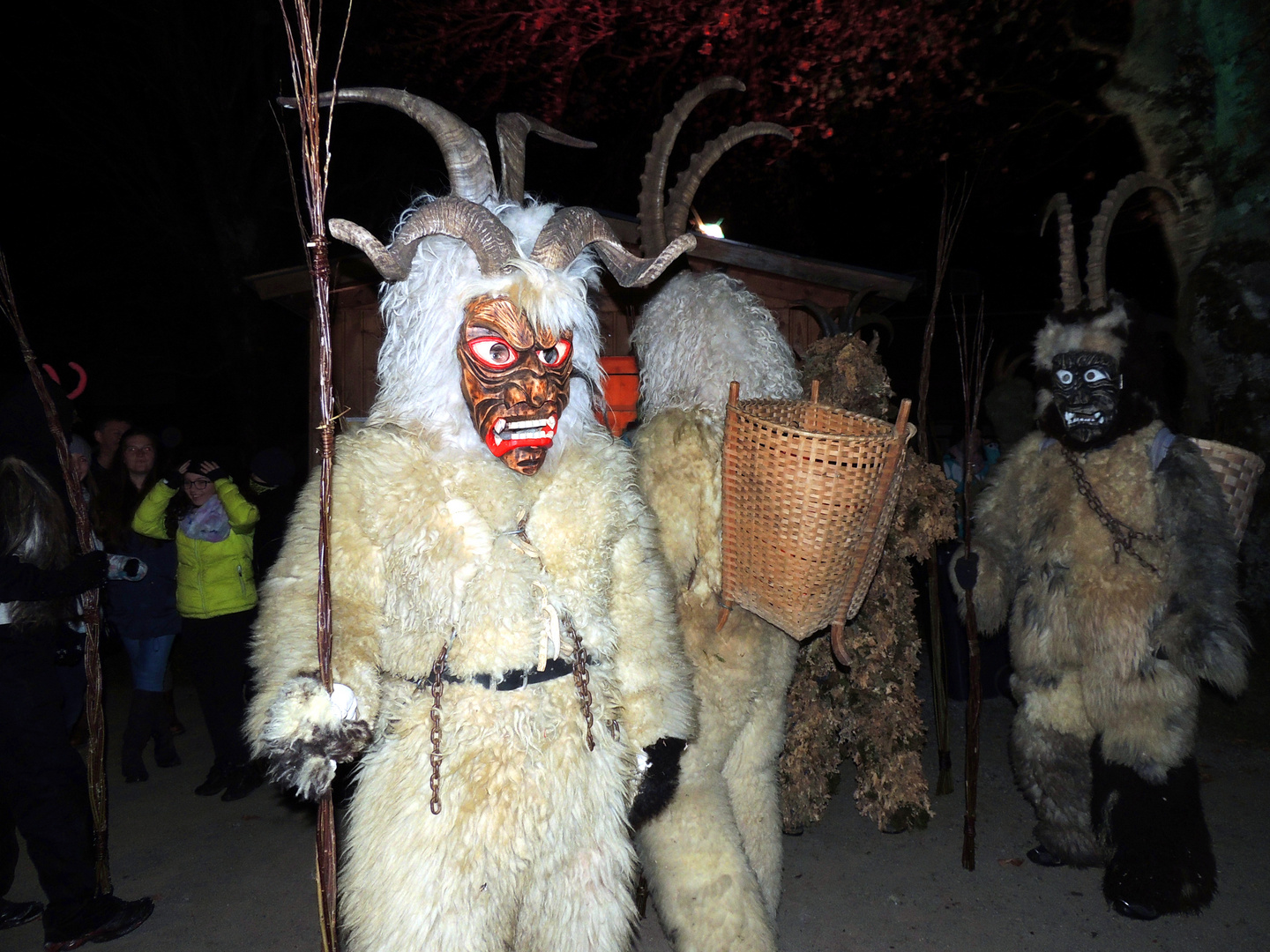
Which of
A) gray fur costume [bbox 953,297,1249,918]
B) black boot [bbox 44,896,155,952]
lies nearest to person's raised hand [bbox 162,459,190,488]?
black boot [bbox 44,896,155,952]

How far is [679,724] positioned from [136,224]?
541 inches

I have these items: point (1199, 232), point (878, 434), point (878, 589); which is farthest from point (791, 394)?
point (1199, 232)

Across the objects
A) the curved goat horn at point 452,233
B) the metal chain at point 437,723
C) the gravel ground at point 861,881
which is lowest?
the gravel ground at point 861,881

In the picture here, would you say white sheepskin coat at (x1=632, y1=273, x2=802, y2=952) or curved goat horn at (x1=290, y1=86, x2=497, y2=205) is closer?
curved goat horn at (x1=290, y1=86, x2=497, y2=205)

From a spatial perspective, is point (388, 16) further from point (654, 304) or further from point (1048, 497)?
point (1048, 497)

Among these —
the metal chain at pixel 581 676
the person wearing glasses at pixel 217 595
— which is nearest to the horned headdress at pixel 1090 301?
the metal chain at pixel 581 676

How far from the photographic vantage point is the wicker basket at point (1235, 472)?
3.70 m

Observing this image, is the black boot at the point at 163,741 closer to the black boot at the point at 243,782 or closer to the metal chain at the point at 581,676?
the black boot at the point at 243,782

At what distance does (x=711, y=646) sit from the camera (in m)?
3.15

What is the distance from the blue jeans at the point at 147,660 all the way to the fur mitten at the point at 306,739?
3.81 m

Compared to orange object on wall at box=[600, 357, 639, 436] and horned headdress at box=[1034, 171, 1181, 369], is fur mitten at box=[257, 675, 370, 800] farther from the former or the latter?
orange object on wall at box=[600, 357, 639, 436]

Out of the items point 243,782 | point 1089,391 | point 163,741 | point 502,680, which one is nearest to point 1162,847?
point 1089,391

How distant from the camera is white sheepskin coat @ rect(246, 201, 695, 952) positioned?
2.12 meters

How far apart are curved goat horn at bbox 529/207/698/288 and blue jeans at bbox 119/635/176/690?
419 centimetres
